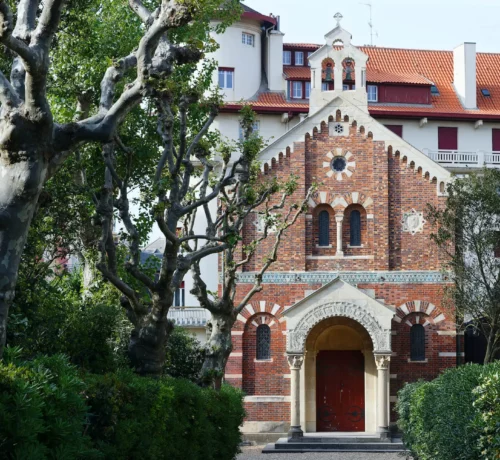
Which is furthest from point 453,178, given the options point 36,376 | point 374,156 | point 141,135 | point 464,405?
point 36,376

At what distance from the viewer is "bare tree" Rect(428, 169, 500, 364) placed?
44.0m

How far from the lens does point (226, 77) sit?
63.6 m

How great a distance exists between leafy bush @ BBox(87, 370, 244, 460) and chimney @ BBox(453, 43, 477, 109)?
3964cm

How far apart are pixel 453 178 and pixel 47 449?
3591cm

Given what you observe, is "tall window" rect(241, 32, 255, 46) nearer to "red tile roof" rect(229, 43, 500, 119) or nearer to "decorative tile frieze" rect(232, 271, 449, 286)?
"red tile roof" rect(229, 43, 500, 119)

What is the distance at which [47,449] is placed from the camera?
12828mm

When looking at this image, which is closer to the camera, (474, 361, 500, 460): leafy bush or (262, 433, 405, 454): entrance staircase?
(474, 361, 500, 460): leafy bush

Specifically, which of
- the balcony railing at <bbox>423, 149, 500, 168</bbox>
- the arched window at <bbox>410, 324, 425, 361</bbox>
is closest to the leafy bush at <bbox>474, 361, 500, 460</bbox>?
the arched window at <bbox>410, 324, 425, 361</bbox>

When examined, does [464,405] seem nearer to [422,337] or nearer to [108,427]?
[108,427]

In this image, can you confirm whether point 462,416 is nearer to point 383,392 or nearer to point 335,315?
point 383,392

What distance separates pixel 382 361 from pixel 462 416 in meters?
23.2

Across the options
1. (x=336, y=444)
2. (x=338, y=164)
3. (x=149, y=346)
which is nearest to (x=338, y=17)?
(x=338, y=164)

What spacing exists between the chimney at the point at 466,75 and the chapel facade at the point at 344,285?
17.4 m

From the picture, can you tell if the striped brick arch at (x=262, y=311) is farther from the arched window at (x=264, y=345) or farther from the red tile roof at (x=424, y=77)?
the red tile roof at (x=424, y=77)
